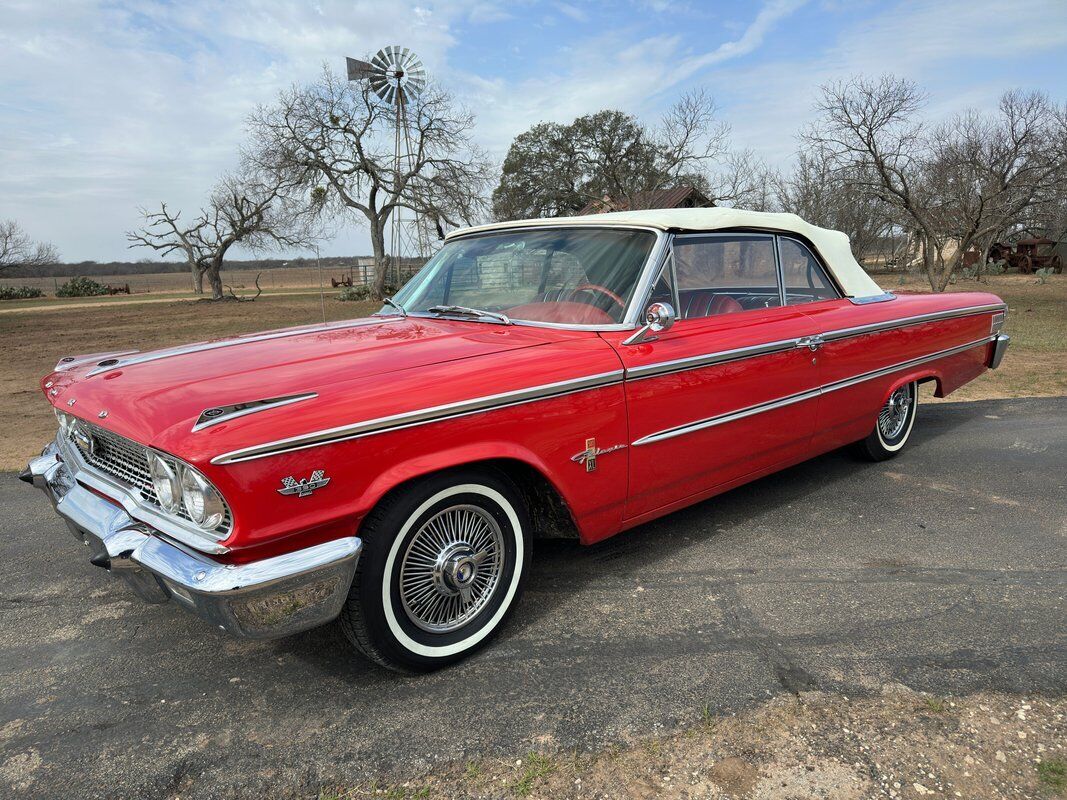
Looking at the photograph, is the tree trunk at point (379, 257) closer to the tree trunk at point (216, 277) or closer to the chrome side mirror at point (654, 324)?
the tree trunk at point (216, 277)

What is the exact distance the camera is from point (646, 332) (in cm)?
302

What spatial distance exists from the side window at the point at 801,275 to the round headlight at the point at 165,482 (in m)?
3.18

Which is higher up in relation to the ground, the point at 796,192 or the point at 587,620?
the point at 796,192

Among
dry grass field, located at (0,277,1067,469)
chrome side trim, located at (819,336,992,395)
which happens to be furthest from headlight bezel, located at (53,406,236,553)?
dry grass field, located at (0,277,1067,469)

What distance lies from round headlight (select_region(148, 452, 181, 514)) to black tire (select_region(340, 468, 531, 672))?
578mm

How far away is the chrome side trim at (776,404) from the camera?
3.06 m

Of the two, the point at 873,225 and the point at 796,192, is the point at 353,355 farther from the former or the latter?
the point at 873,225

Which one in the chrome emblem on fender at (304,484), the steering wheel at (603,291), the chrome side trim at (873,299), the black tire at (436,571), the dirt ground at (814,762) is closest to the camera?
the dirt ground at (814,762)

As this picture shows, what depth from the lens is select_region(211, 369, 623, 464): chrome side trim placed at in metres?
2.03

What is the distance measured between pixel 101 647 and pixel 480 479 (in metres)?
1.66

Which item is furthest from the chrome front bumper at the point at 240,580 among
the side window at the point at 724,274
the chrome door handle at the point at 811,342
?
the chrome door handle at the point at 811,342

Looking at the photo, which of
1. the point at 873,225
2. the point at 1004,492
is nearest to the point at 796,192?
the point at 873,225

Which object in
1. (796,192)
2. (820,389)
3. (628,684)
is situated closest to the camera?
(628,684)

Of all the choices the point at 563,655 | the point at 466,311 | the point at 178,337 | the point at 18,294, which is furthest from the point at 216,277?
the point at 563,655
